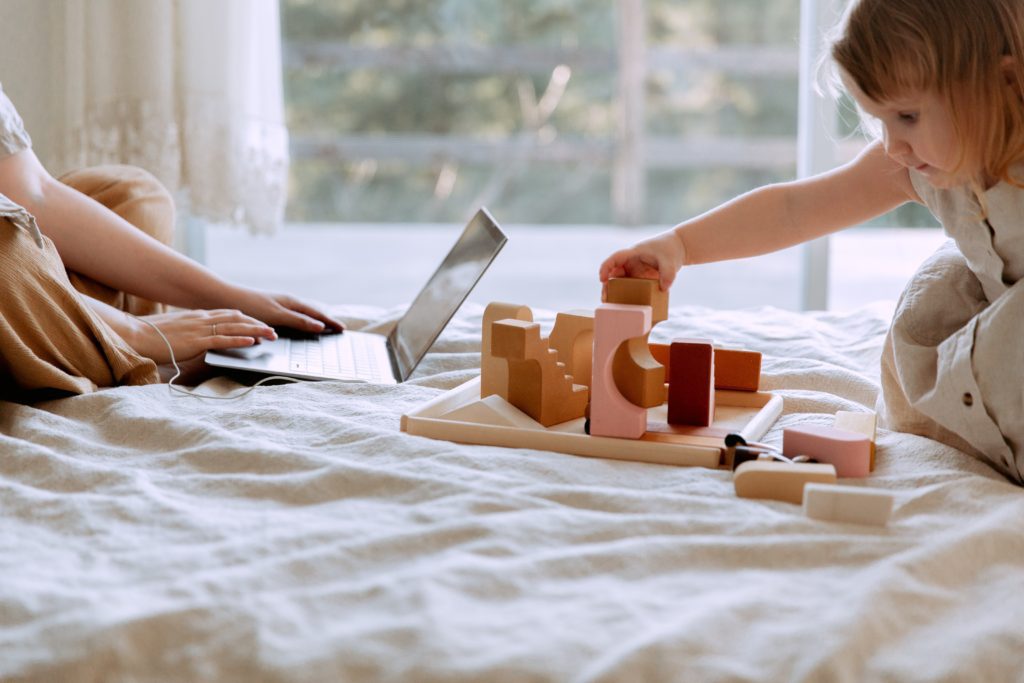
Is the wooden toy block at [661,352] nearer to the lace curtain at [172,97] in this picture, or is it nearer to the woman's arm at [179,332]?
the woman's arm at [179,332]

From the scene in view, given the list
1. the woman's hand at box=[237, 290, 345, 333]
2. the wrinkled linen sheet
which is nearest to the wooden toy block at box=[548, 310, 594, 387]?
the wrinkled linen sheet

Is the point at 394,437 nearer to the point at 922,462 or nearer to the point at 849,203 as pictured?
the point at 922,462

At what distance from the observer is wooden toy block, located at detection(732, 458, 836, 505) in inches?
29.1

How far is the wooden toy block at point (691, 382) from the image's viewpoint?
903 millimetres

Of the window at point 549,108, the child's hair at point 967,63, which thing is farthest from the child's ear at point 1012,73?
the window at point 549,108

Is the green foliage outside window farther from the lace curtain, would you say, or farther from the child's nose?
the child's nose

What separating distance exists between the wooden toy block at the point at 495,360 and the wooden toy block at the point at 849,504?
0.33 m

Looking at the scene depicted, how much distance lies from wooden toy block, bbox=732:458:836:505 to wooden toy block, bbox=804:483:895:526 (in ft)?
0.13

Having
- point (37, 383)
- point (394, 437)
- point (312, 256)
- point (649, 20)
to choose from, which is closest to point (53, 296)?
point (37, 383)

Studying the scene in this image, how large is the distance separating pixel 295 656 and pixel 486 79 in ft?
15.6

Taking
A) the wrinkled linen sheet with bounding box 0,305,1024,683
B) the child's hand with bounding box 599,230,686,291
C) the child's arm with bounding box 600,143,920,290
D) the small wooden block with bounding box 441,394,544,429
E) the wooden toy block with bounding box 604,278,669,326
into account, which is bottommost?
the wrinkled linen sheet with bounding box 0,305,1024,683

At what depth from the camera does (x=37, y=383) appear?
37.9 inches

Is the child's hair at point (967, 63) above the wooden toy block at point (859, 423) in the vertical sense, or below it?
above

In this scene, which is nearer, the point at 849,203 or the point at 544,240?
the point at 849,203
